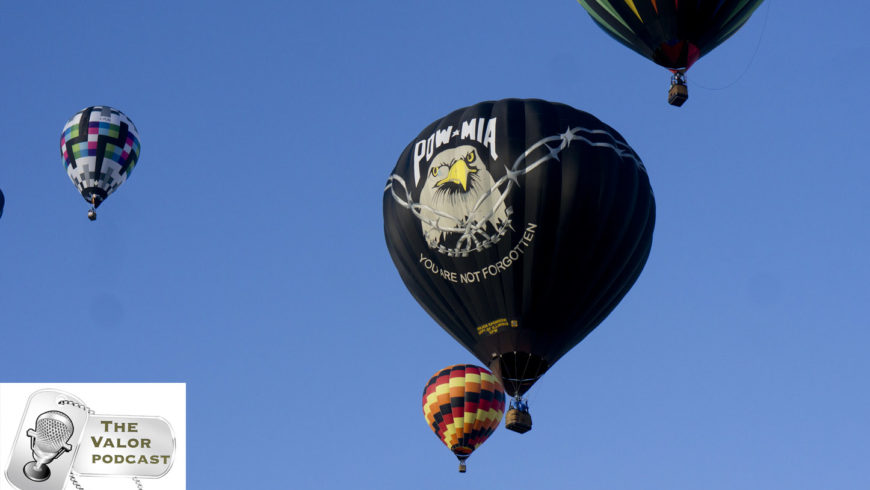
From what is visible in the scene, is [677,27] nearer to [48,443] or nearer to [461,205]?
[461,205]

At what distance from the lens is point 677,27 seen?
27938mm

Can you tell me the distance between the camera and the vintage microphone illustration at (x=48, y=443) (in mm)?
21359

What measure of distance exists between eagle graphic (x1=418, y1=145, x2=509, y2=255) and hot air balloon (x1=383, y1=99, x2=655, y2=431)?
16mm

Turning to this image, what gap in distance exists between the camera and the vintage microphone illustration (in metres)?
21.4

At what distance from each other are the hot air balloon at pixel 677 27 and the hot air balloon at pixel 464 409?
34.4 feet

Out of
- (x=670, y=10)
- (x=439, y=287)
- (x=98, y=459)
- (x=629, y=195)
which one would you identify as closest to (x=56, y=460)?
(x=98, y=459)

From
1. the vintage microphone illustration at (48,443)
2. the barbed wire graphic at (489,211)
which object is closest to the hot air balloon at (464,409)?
the barbed wire graphic at (489,211)

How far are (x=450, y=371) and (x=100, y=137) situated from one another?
393 inches

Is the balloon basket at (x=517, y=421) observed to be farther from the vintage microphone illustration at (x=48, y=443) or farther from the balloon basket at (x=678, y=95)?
the vintage microphone illustration at (x=48, y=443)

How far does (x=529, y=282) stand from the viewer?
26328 mm

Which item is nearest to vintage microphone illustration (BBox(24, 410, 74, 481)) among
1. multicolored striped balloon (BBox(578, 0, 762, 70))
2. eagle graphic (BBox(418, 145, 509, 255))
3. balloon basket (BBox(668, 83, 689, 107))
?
eagle graphic (BBox(418, 145, 509, 255))

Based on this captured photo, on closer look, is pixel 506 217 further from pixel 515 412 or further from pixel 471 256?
pixel 515 412

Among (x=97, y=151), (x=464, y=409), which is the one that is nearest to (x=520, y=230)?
(x=464, y=409)

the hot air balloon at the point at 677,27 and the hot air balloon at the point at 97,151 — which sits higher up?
the hot air balloon at the point at 97,151
